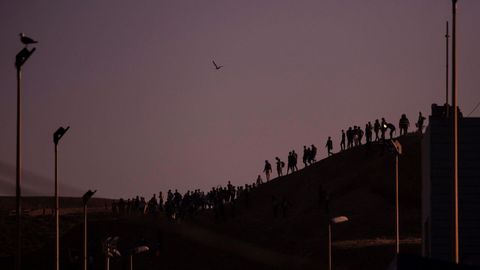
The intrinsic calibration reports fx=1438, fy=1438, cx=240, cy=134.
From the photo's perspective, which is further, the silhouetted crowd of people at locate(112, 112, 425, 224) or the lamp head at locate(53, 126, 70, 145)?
the silhouetted crowd of people at locate(112, 112, 425, 224)

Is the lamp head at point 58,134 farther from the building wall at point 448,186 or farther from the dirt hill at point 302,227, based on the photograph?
the dirt hill at point 302,227

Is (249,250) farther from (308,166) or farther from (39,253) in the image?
(308,166)

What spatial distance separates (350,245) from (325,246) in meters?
3.29

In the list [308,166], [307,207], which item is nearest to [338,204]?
[307,207]

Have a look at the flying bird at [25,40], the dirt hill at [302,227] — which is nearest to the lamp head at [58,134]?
the flying bird at [25,40]

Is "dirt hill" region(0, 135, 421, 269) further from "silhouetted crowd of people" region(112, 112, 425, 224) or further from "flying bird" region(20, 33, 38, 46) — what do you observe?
"flying bird" region(20, 33, 38, 46)

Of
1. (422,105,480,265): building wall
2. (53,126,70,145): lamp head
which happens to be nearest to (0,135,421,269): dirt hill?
(422,105,480,265): building wall

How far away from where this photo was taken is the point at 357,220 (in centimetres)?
9525

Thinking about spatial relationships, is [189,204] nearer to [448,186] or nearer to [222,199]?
[222,199]

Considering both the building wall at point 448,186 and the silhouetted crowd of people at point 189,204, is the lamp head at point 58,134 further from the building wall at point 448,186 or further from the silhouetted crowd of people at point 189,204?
the silhouetted crowd of people at point 189,204

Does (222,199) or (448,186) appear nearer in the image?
(448,186)

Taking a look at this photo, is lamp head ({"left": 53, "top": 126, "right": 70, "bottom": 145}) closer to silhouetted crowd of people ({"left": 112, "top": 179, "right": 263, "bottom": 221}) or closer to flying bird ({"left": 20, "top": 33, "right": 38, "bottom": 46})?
flying bird ({"left": 20, "top": 33, "right": 38, "bottom": 46})

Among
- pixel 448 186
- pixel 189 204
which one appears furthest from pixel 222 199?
pixel 448 186

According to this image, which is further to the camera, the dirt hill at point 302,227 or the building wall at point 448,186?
the dirt hill at point 302,227
